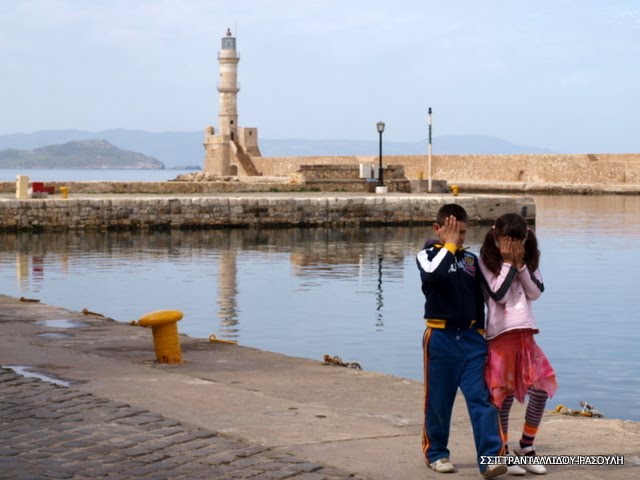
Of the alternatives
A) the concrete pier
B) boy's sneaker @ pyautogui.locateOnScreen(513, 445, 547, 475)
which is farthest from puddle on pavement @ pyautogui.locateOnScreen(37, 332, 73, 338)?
boy's sneaker @ pyautogui.locateOnScreen(513, 445, 547, 475)

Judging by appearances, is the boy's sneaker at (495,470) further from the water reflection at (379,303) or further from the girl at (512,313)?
the water reflection at (379,303)

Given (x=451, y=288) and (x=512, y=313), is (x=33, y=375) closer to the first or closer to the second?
(x=451, y=288)

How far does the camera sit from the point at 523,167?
66.5 metres

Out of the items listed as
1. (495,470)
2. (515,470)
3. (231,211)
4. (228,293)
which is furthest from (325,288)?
(495,470)

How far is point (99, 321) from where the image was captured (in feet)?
39.0

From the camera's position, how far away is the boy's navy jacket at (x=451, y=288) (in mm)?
5551

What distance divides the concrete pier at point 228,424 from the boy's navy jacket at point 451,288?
71 centimetres

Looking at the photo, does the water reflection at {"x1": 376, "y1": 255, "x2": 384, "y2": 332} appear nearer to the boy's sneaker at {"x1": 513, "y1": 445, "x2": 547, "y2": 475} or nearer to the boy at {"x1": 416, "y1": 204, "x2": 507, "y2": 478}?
the boy's sneaker at {"x1": 513, "y1": 445, "x2": 547, "y2": 475}

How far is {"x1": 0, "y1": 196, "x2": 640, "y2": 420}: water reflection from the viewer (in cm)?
1284

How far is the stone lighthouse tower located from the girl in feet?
224

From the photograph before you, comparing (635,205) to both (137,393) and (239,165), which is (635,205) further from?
(137,393)

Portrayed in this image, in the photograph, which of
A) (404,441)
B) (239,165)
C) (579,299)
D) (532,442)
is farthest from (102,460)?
(239,165)

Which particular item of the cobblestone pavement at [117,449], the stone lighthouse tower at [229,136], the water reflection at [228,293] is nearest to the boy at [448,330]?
the cobblestone pavement at [117,449]

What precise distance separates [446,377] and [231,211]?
26743mm
